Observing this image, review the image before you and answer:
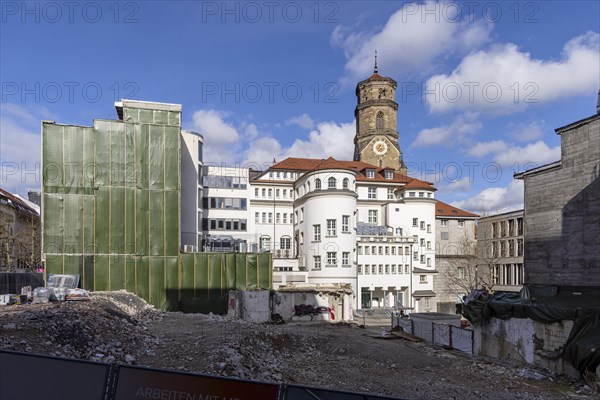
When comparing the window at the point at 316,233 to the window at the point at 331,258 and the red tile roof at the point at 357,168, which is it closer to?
the window at the point at 331,258

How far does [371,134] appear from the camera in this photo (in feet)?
244

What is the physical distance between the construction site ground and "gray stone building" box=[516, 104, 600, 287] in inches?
277

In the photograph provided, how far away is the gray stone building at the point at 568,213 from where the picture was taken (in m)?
24.4

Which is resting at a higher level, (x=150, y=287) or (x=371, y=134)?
(x=371, y=134)

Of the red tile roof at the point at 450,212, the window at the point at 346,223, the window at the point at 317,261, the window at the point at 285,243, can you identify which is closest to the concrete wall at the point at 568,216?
the window at the point at 346,223

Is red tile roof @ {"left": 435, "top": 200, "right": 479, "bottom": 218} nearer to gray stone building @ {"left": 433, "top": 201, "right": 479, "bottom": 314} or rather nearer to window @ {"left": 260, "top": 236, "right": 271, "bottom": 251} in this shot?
gray stone building @ {"left": 433, "top": 201, "right": 479, "bottom": 314}

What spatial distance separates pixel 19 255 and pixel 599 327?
2329 inches

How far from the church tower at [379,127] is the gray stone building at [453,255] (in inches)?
466

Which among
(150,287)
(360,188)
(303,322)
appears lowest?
(303,322)

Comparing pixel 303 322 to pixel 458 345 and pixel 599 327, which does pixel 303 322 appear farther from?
pixel 599 327

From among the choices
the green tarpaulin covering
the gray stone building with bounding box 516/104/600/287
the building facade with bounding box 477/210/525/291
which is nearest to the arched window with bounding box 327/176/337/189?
the green tarpaulin covering

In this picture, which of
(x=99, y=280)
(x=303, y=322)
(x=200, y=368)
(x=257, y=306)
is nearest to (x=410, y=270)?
(x=303, y=322)

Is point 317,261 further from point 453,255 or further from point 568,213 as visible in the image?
point 568,213

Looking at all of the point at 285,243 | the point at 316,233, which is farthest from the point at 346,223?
the point at 285,243
